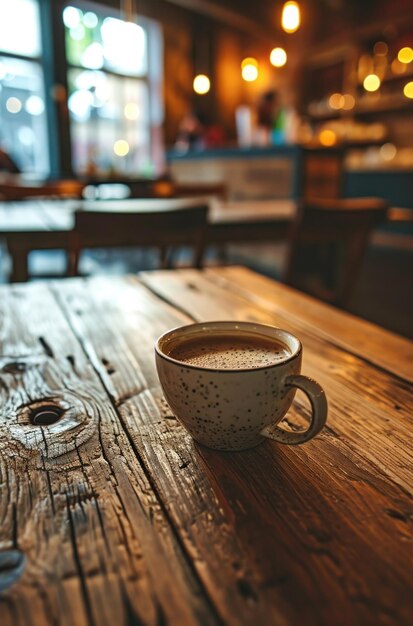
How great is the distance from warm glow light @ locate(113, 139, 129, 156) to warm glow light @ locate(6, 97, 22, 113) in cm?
173

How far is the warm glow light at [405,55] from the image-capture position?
6.82 m

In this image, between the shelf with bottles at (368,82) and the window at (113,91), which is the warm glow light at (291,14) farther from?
the window at (113,91)

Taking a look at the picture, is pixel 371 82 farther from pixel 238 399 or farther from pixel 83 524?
pixel 83 524

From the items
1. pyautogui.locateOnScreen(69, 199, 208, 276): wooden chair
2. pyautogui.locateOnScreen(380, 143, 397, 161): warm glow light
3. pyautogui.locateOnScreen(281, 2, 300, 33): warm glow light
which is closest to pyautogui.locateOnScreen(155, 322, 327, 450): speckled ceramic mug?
pyautogui.locateOnScreen(69, 199, 208, 276): wooden chair

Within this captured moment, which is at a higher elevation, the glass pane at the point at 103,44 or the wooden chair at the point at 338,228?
the glass pane at the point at 103,44

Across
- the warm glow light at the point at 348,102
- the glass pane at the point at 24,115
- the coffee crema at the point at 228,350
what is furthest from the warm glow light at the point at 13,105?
the coffee crema at the point at 228,350

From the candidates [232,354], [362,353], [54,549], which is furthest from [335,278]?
[54,549]

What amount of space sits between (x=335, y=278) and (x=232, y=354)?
2656 mm

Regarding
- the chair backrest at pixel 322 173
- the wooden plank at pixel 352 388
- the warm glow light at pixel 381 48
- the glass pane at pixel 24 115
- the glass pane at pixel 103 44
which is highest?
the glass pane at pixel 103 44

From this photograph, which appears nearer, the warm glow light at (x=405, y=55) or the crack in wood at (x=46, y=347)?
the crack in wood at (x=46, y=347)

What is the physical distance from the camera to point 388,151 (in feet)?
24.4

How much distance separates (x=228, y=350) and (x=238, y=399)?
0.10m

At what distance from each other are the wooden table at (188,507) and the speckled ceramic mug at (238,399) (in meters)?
0.03

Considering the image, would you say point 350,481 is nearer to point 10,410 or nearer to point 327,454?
point 327,454
